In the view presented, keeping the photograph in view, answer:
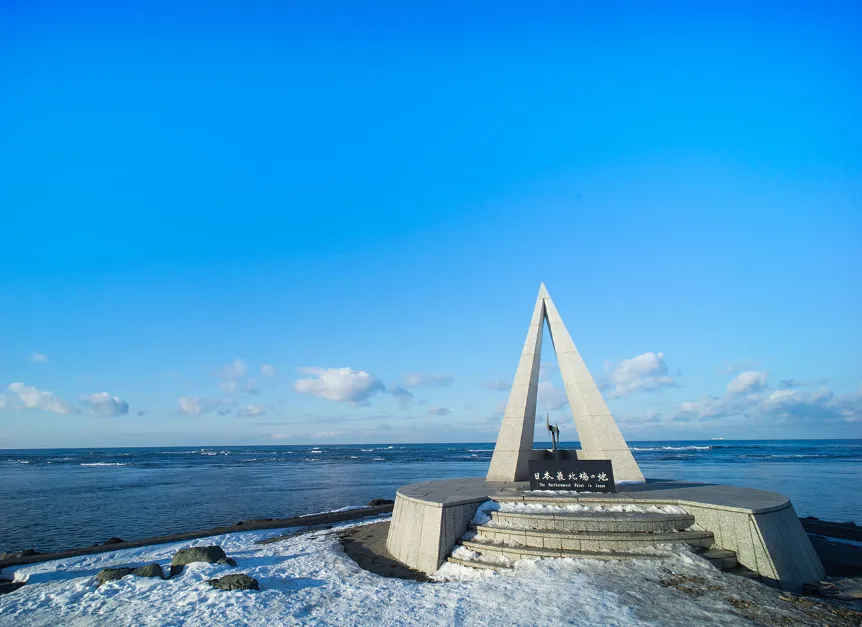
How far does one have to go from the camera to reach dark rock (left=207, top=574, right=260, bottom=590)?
910 cm

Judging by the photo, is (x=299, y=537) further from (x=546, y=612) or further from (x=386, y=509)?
(x=546, y=612)

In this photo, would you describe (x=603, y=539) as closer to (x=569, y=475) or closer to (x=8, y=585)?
(x=569, y=475)

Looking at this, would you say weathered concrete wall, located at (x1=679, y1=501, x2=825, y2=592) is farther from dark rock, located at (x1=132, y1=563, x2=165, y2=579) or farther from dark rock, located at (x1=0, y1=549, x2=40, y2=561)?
dark rock, located at (x1=0, y1=549, x2=40, y2=561)

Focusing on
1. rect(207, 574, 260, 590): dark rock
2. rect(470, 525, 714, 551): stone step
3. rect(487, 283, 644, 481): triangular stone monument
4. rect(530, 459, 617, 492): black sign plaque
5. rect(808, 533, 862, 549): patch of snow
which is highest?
rect(487, 283, 644, 481): triangular stone monument

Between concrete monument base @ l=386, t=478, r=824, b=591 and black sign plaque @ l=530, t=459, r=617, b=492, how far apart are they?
412 mm

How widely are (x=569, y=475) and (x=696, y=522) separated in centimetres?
306

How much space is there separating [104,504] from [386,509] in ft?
53.6

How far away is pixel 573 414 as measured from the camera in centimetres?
1555

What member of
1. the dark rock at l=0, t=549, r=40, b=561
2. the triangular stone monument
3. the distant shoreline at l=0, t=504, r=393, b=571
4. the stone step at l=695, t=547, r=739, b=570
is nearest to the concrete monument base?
the stone step at l=695, t=547, r=739, b=570

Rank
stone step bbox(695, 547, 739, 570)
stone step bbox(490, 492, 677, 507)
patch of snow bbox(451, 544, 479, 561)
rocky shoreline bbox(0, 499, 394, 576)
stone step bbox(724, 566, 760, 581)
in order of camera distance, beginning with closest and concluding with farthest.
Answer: stone step bbox(724, 566, 760, 581) → stone step bbox(695, 547, 739, 570) → patch of snow bbox(451, 544, 479, 561) → stone step bbox(490, 492, 677, 507) → rocky shoreline bbox(0, 499, 394, 576)

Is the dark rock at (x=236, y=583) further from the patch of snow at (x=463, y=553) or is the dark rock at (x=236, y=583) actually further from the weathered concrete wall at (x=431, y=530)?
the patch of snow at (x=463, y=553)

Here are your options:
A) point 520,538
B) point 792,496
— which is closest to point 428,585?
point 520,538

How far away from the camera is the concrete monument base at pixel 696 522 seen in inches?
367

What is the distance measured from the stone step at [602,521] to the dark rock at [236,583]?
5.38 meters
